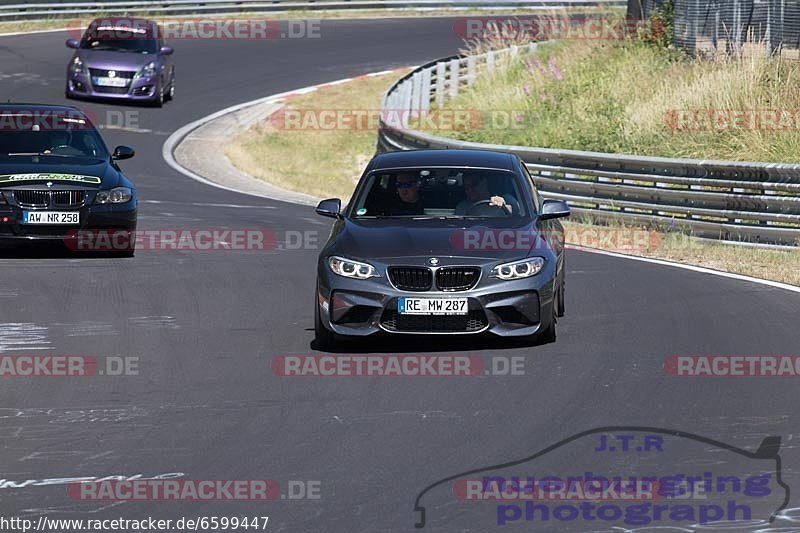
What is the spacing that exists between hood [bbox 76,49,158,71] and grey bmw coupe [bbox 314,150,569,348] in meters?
21.1

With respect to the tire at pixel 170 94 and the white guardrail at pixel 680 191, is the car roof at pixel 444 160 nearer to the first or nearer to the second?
the white guardrail at pixel 680 191

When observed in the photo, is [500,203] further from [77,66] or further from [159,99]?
[159,99]

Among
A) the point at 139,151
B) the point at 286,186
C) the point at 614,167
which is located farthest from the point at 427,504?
the point at 139,151

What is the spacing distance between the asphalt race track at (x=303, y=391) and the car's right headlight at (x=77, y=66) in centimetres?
1642

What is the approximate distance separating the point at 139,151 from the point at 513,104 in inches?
293

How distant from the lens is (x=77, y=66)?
106 feet

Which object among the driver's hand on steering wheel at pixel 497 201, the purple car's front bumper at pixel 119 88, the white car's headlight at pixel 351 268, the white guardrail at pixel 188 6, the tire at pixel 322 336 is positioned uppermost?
the driver's hand on steering wheel at pixel 497 201

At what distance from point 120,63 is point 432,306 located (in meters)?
22.8

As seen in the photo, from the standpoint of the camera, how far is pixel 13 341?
457 inches

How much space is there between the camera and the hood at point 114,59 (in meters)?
32.2

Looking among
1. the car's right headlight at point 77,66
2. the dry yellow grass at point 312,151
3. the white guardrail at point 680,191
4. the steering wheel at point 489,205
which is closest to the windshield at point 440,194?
the steering wheel at point 489,205

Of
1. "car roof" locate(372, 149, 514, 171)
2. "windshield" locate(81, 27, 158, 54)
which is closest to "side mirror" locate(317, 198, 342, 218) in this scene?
"car roof" locate(372, 149, 514, 171)

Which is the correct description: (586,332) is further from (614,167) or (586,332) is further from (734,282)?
(614,167)

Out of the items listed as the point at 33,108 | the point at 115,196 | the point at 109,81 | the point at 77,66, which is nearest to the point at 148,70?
the point at 109,81
